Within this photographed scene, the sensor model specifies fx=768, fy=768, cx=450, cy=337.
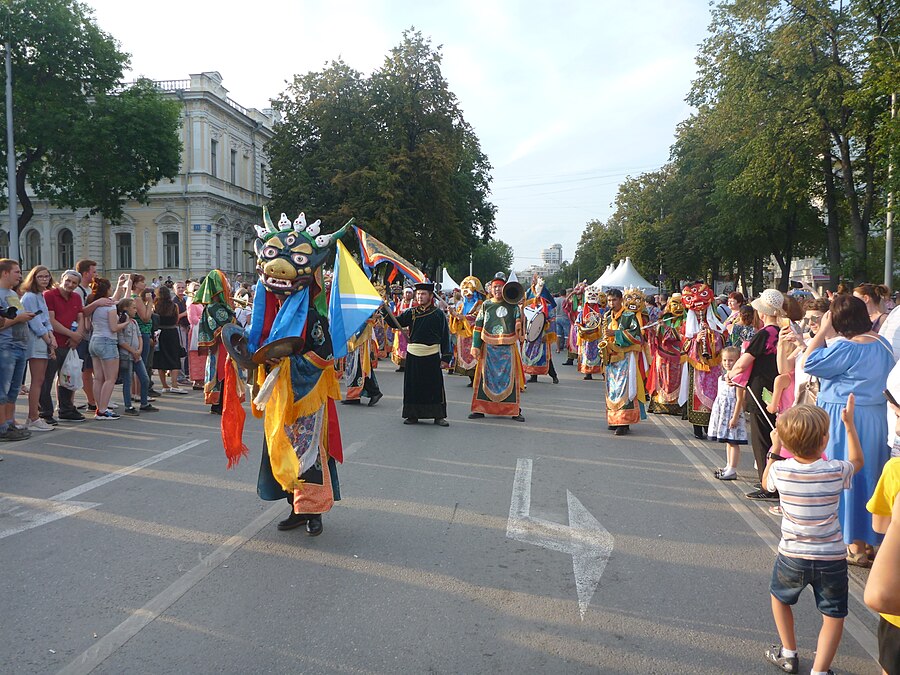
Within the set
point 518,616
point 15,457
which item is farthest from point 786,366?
point 15,457

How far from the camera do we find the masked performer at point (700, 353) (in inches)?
385

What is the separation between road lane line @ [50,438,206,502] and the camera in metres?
6.48

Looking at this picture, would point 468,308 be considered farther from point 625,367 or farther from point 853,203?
point 853,203

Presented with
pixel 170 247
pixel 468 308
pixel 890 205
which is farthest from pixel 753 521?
pixel 170 247

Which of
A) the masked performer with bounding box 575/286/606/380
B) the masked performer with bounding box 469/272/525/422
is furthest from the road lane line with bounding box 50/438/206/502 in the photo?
the masked performer with bounding box 575/286/606/380

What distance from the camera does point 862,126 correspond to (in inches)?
1007

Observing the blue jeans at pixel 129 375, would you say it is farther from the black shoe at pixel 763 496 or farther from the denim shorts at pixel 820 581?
the denim shorts at pixel 820 581

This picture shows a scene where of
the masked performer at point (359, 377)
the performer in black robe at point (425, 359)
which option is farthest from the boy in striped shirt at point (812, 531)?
the masked performer at point (359, 377)

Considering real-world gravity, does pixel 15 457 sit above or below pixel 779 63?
below

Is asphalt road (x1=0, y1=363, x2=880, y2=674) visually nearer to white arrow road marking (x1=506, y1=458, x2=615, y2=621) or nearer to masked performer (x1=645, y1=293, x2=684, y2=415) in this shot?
white arrow road marking (x1=506, y1=458, x2=615, y2=621)

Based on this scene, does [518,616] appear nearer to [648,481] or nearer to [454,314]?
[648,481]

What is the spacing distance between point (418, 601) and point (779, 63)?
2814cm

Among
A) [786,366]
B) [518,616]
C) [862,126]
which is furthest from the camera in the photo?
[862,126]

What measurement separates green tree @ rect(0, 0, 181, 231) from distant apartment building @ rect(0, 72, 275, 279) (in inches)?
511
